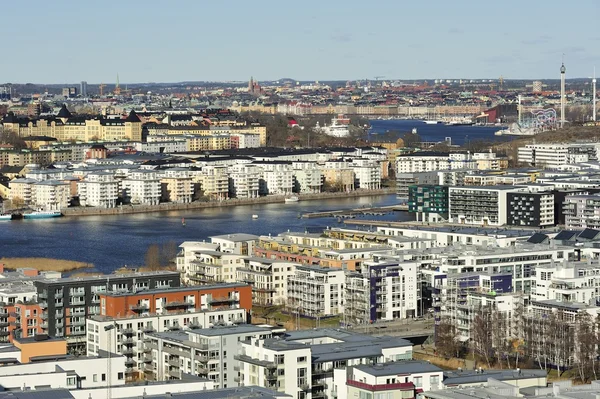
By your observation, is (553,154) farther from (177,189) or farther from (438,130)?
(438,130)

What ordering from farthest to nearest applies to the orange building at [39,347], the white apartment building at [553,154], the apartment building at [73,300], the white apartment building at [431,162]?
1. the white apartment building at [431,162]
2. the white apartment building at [553,154]
3. the apartment building at [73,300]
4. the orange building at [39,347]

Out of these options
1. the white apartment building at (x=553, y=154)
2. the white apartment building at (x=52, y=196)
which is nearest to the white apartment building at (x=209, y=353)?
the white apartment building at (x=52, y=196)

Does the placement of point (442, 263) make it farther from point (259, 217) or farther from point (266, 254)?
point (259, 217)

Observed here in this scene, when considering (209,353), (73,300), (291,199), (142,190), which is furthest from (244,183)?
(209,353)

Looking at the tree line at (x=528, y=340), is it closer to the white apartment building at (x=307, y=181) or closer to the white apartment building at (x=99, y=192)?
the white apartment building at (x=99, y=192)

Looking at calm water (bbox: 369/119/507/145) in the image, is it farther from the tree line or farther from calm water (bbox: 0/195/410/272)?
the tree line

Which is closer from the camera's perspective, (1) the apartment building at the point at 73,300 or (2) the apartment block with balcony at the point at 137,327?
(2) the apartment block with balcony at the point at 137,327

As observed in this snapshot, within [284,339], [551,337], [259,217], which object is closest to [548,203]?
[259,217]
